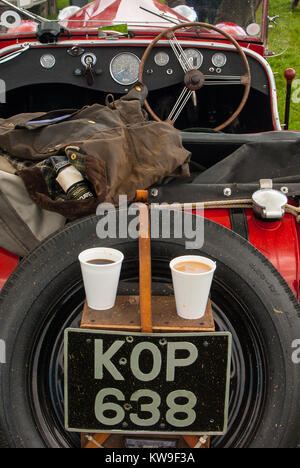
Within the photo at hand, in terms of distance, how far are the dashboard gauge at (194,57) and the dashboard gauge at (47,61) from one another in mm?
892

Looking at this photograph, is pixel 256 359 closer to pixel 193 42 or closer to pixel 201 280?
pixel 201 280

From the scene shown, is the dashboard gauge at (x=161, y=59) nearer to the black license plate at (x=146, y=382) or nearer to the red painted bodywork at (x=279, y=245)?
the red painted bodywork at (x=279, y=245)

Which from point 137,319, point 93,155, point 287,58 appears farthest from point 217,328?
point 287,58

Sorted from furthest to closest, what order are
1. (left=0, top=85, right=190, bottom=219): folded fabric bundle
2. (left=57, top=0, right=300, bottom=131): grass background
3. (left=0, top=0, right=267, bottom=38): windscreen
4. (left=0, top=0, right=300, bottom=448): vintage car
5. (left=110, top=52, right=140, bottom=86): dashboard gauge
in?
(left=57, top=0, right=300, bottom=131): grass background → (left=0, top=0, right=267, bottom=38): windscreen → (left=110, top=52, right=140, bottom=86): dashboard gauge → (left=0, top=85, right=190, bottom=219): folded fabric bundle → (left=0, top=0, right=300, bottom=448): vintage car

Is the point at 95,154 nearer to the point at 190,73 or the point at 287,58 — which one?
the point at 190,73

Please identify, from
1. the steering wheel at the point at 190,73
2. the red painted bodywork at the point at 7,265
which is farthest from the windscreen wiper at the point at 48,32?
the red painted bodywork at the point at 7,265

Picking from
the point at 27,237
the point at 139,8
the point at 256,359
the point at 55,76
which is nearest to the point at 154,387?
the point at 256,359

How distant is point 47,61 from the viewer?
3.31m

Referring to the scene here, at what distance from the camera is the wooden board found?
144 centimetres

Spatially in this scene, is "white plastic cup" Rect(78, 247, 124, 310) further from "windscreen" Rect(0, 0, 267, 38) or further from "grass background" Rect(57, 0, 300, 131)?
"grass background" Rect(57, 0, 300, 131)

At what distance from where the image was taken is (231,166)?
1.99m

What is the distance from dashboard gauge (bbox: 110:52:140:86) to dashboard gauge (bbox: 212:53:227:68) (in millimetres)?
521

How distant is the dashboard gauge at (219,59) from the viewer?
134 inches

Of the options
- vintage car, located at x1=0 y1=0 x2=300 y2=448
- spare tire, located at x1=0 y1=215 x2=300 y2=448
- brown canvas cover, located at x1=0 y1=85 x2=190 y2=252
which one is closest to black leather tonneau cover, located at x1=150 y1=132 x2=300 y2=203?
vintage car, located at x1=0 y1=0 x2=300 y2=448
